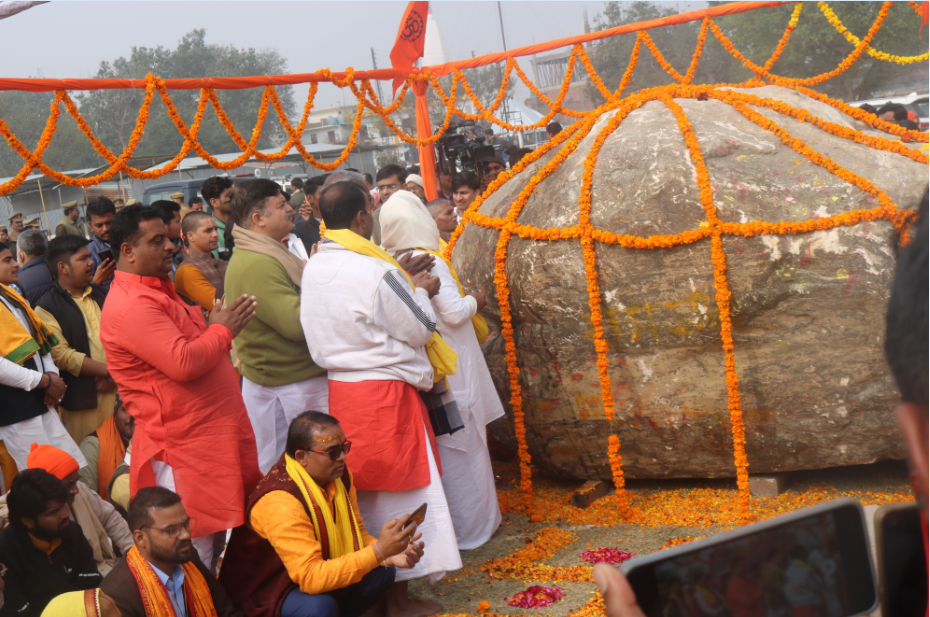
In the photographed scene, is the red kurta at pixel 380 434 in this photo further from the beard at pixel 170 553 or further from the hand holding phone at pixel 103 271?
the hand holding phone at pixel 103 271

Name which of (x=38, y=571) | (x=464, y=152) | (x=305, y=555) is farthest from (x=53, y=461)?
(x=464, y=152)

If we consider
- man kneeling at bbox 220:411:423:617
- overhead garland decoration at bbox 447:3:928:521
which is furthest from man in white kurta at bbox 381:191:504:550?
man kneeling at bbox 220:411:423:617

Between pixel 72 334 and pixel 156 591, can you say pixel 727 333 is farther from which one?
pixel 72 334

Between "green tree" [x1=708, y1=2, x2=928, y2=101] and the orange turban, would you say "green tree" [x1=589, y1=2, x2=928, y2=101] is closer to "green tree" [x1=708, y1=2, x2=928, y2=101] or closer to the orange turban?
"green tree" [x1=708, y1=2, x2=928, y2=101]

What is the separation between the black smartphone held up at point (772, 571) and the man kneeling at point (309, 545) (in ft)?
7.52

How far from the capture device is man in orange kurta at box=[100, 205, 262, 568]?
10.4 ft

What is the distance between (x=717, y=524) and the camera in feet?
13.4

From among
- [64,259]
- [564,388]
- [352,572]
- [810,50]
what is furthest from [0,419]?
[810,50]

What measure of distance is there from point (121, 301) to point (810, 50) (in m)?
25.4

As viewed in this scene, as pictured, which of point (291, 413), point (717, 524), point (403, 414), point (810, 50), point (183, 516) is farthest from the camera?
point (810, 50)

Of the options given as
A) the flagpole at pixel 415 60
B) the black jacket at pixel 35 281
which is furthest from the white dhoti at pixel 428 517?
the flagpole at pixel 415 60

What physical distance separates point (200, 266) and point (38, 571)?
7.17 ft

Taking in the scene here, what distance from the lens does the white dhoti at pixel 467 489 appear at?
4.16 metres

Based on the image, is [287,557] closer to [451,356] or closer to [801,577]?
[451,356]
